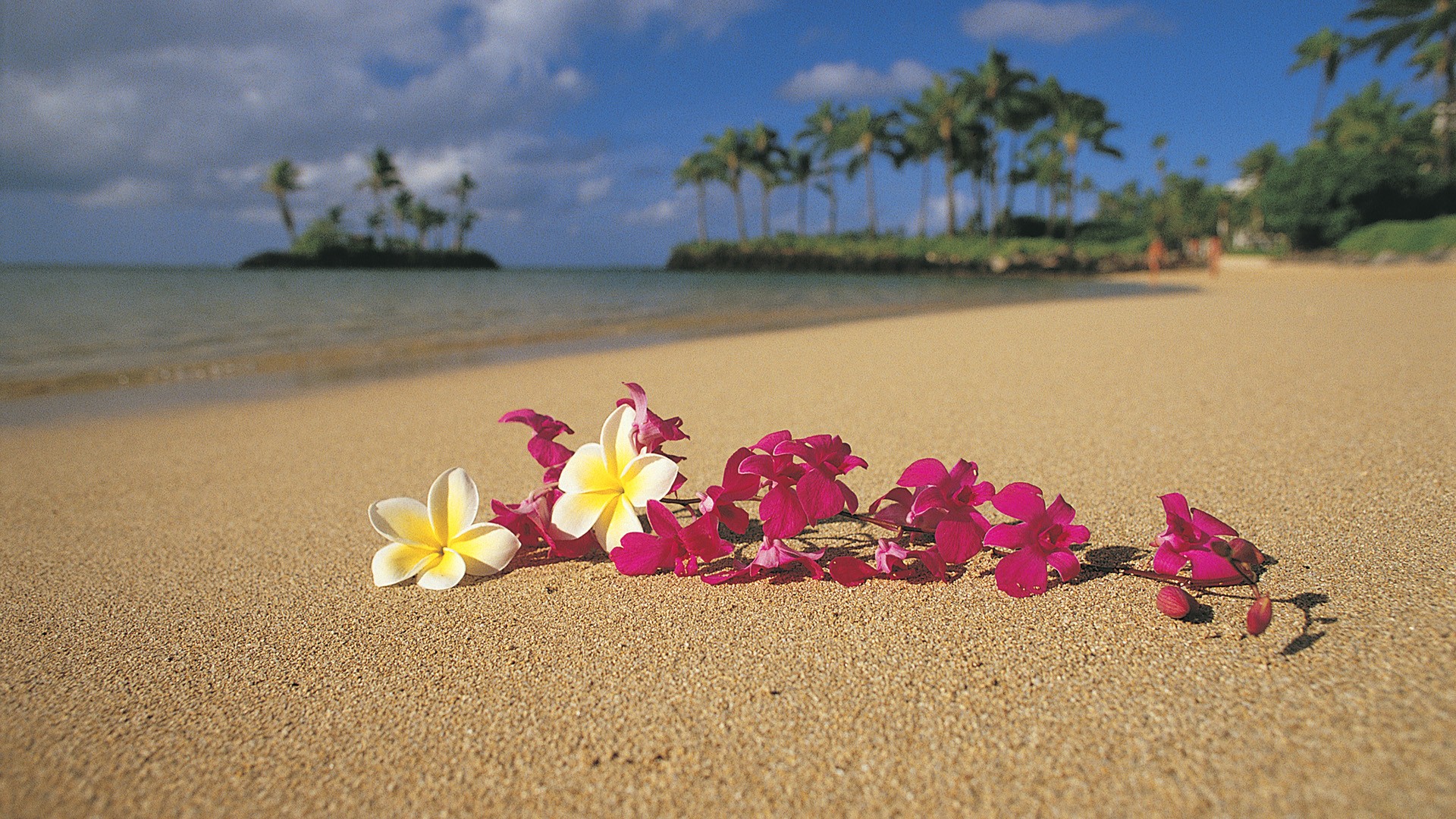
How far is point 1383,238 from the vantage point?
2697 centimetres

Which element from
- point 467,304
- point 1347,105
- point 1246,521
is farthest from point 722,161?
point 1246,521

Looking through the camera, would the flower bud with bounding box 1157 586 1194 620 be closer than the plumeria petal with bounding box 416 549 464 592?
Yes

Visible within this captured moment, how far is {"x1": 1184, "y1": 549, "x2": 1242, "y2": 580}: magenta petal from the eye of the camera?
1185mm

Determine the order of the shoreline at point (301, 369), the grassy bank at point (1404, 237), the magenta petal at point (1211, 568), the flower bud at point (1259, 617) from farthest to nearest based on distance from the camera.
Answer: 1. the grassy bank at point (1404, 237)
2. the shoreline at point (301, 369)
3. the magenta petal at point (1211, 568)
4. the flower bud at point (1259, 617)

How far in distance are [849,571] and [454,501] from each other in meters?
0.75

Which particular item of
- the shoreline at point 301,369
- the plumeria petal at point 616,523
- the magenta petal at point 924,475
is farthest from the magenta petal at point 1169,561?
the shoreline at point 301,369

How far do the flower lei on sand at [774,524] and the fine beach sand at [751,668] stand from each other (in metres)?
0.06

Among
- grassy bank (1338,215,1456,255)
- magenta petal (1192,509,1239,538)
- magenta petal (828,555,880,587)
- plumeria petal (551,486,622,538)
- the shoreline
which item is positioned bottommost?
the shoreline

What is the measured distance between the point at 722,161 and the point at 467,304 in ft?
156

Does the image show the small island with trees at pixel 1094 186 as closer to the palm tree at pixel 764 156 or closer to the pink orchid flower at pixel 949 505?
the palm tree at pixel 764 156

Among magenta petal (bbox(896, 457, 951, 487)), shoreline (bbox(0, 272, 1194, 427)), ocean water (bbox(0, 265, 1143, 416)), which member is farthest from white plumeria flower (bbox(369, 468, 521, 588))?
ocean water (bbox(0, 265, 1143, 416))

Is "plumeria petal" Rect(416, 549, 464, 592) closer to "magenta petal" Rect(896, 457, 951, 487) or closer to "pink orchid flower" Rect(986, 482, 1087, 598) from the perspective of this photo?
"magenta petal" Rect(896, 457, 951, 487)

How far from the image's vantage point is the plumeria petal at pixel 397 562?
1380 mm

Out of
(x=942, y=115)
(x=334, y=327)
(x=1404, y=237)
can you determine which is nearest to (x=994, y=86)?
(x=942, y=115)
